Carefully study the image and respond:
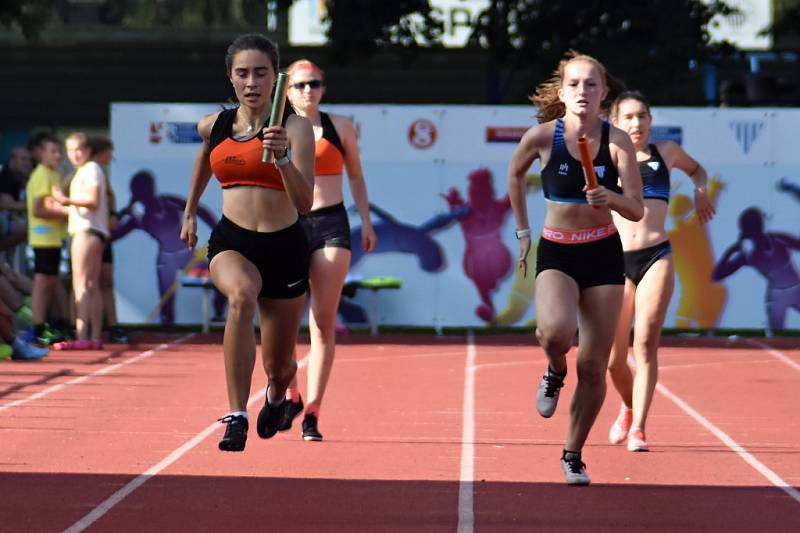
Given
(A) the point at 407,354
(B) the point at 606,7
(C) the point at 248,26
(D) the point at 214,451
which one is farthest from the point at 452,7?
(D) the point at 214,451

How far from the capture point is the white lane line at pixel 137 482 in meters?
7.13

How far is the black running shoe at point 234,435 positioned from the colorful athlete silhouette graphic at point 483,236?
12724 millimetres

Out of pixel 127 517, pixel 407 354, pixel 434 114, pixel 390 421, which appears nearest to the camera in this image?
pixel 127 517

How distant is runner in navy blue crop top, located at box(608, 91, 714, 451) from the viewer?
9.85 metres

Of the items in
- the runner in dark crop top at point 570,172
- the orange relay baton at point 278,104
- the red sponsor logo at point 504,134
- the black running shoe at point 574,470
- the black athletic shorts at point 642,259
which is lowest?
the black running shoe at point 574,470

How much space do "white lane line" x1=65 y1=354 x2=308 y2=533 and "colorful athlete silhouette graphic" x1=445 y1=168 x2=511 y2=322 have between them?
928cm

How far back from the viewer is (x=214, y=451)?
376 inches

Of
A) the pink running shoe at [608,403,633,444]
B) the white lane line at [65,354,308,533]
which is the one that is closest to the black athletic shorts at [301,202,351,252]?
the white lane line at [65,354,308,533]

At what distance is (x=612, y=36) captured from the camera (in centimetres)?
2702

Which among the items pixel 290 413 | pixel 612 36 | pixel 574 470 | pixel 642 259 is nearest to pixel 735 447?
pixel 642 259

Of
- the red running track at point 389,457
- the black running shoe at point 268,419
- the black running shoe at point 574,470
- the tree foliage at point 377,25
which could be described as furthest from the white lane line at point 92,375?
the tree foliage at point 377,25

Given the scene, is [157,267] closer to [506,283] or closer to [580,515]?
[506,283]

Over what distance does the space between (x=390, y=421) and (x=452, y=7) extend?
59.3ft

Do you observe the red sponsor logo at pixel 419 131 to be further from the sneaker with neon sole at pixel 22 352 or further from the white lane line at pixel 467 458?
the sneaker with neon sole at pixel 22 352
